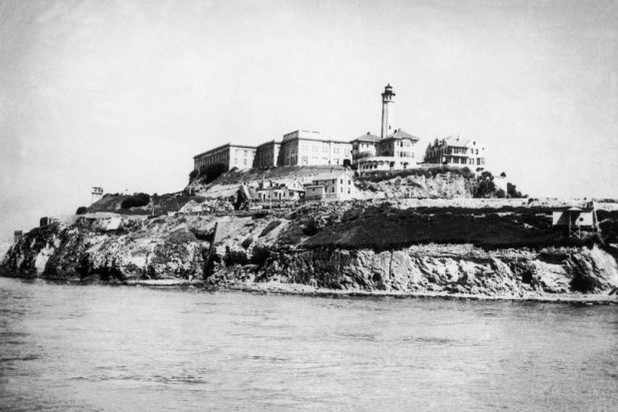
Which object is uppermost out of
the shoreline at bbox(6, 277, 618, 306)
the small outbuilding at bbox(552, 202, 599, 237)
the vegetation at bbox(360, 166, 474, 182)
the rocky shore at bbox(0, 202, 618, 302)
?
the vegetation at bbox(360, 166, 474, 182)

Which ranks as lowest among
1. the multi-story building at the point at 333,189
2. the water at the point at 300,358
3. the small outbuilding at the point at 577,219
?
the water at the point at 300,358

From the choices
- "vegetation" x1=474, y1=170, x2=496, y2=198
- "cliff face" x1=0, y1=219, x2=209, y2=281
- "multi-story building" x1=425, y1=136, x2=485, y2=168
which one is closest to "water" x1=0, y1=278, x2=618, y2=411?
"cliff face" x1=0, y1=219, x2=209, y2=281

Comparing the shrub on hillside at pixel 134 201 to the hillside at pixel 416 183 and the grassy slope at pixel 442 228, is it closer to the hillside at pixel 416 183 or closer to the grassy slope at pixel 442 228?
the hillside at pixel 416 183

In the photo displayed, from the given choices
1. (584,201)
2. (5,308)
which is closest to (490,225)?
(584,201)

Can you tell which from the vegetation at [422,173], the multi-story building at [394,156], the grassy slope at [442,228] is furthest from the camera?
the multi-story building at [394,156]

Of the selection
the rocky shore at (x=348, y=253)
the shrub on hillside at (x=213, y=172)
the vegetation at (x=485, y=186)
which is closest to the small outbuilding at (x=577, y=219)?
the rocky shore at (x=348, y=253)

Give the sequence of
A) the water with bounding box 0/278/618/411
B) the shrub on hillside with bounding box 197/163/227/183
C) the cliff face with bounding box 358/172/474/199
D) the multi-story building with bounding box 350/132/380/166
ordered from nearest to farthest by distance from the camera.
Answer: the water with bounding box 0/278/618/411 → the cliff face with bounding box 358/172/474/199 → the multi-story building with bounding box 350/132/380/166 → the shrub on hillside with bounding box 197/163/227/183

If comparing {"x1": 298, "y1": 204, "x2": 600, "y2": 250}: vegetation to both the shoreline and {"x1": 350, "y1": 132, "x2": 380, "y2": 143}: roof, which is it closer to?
the shoreline
